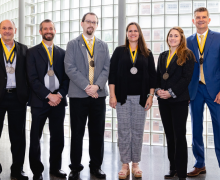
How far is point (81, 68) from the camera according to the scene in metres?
3.16

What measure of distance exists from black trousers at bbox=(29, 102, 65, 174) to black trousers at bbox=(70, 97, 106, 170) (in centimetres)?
20

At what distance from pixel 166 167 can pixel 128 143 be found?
831mm

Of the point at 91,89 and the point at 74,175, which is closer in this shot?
the point at 91,89

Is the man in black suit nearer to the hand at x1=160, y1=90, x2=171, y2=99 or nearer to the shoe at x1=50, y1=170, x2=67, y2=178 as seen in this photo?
the shoe at x1=50, y1=170, x2=67, y2=178

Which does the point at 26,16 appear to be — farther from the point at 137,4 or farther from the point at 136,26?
the point at 136,26

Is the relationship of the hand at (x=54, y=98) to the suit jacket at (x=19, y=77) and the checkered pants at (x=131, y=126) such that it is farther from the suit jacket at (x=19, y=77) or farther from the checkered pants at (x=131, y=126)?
the checkered pants at (x=131, y=126)

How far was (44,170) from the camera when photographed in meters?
3.47

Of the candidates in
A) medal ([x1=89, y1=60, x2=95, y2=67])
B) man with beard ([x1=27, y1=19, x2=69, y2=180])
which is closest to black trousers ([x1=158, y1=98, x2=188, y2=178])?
medal ([x1=89, y1=60, x2=95, y2=67])

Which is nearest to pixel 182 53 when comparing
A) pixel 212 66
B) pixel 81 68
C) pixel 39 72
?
pixel 212 66

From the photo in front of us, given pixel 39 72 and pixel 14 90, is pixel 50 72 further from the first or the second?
pixel 14 90

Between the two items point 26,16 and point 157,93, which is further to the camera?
point 26,16

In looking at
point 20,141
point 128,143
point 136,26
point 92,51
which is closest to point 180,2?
point 136,26

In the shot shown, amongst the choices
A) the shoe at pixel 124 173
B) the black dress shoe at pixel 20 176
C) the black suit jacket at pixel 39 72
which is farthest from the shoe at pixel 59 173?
the black suit jacket at pixel 39 72

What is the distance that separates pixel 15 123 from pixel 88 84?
1084 mm
